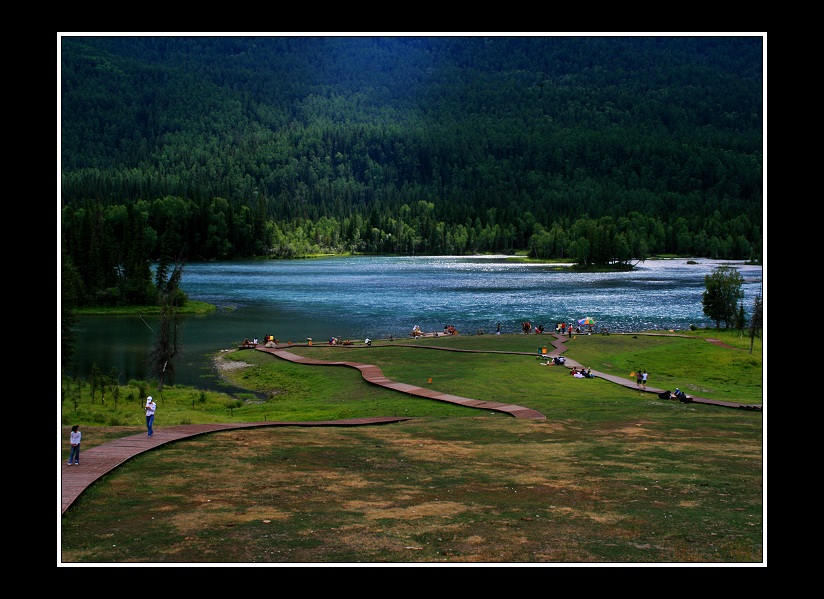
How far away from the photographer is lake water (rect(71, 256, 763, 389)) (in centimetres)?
6831

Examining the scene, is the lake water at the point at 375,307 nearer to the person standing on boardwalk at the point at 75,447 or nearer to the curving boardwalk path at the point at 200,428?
→ the curving boardwalk path at the point at 200,428

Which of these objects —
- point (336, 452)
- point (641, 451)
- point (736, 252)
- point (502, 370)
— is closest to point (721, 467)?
point (641, 451)

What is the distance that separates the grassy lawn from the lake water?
2408 cm

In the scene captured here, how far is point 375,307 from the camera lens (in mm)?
97438

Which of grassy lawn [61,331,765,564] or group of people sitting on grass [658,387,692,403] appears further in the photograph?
group of people sitting on grass [658,387,692,403]

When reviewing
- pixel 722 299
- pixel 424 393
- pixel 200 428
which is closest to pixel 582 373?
pixel 424 393

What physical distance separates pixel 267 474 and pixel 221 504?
3136mm

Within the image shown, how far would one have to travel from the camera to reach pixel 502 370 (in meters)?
47.2

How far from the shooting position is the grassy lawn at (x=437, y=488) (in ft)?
48.5

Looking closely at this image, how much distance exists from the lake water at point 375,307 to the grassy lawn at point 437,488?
24079mm

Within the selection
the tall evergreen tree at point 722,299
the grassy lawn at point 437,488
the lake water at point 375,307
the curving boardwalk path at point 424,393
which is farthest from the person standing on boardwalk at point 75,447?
the tall evergreen tree at point 722,299

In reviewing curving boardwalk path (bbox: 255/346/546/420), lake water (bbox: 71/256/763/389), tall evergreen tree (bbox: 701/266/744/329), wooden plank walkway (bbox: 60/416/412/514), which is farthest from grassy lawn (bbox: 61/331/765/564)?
tall evergreen tree (bbox: 701/266/744/329)

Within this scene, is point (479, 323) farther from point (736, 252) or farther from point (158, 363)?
point (736, 252)

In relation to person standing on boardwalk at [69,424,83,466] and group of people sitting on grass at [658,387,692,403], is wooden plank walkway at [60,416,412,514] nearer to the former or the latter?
person standing on boardwalk at [69,424,83,466]
